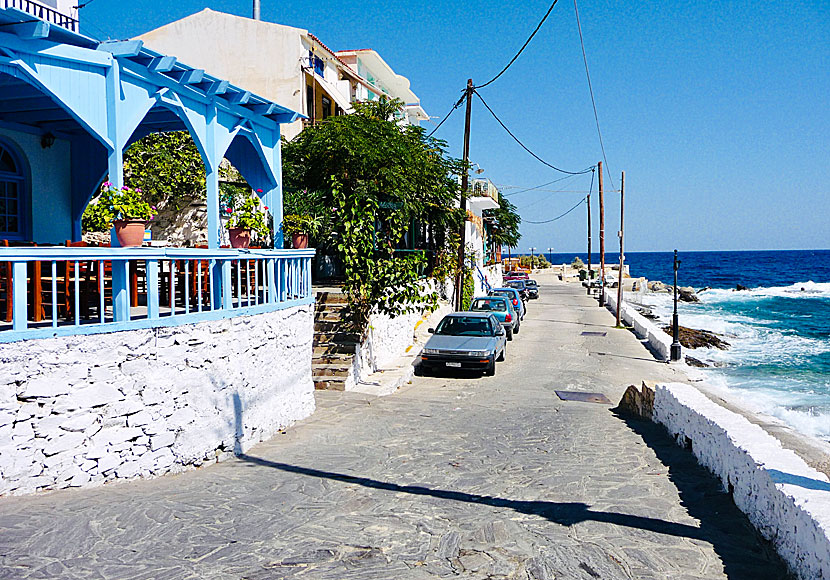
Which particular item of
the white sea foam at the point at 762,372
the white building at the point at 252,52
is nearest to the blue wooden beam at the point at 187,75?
the white sea foam at the point at 762,372

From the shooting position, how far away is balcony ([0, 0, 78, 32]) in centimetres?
902

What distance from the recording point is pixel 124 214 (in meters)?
7.84

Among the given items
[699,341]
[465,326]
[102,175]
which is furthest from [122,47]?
[699,341]

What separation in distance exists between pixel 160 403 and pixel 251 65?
77.0ft

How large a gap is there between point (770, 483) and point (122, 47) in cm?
820

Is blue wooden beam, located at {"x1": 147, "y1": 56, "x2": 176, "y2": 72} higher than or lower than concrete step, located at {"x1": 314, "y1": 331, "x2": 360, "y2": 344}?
higher

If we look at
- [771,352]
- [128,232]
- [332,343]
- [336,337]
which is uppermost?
[128,232]

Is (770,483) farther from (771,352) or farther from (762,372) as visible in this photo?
(771,352)

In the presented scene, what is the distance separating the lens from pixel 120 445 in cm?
708

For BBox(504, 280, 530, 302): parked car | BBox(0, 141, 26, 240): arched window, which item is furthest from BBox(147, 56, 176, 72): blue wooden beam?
BBox(504, 280, 530, 302): parked car

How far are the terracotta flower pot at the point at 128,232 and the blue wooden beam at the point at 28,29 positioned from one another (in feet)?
6.88

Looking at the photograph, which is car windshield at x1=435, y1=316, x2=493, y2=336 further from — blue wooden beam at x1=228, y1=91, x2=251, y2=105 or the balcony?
the balcony

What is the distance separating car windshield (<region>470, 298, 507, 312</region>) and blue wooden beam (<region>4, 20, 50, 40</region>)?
2054 cm

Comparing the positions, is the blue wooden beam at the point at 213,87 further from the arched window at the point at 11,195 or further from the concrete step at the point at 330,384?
the concrete step at the point at 330,384
